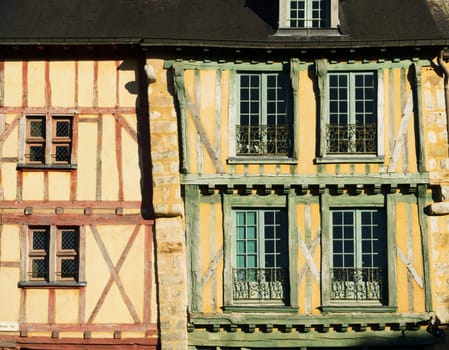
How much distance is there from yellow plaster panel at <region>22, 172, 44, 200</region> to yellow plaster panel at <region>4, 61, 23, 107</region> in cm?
142

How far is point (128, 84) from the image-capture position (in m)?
24.8

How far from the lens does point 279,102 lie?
24.9 metres

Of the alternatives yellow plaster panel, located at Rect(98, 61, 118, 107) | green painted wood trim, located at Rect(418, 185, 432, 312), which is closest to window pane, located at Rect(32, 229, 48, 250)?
yellow plaster panel, located at Rect(98, 61, 118, 107)

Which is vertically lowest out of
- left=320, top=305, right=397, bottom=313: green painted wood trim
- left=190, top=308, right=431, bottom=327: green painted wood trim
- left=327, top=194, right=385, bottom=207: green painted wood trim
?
left=190, top=308, right=431, bottom=327: green painted wood trim

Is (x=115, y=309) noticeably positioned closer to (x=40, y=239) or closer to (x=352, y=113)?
(x=40, y=239)

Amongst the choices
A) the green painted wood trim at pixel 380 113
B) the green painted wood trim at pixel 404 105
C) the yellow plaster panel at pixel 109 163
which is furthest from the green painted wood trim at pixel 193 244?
the green painted wood trim at pixel 404 105

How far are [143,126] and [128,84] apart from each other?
859mm

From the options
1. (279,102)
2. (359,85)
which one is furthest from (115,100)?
(359,85)

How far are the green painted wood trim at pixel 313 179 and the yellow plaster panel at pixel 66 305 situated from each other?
9.73ft

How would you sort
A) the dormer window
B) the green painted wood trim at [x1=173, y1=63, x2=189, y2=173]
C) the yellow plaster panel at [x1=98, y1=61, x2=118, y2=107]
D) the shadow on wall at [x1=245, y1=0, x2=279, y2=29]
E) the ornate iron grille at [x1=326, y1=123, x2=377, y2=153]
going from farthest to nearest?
the shadow on wall at [x1=245, y1=0, x2=279, y2=29], the dormer window, the yellow plaster panel at [x1=98, y1=61, x2=118, y2=107], the ornate iron grille at [x1=326, y1=123, x2=377, y2=153], the green painted wood trim at [x1=173, y1=63, x2=189, y2=173]

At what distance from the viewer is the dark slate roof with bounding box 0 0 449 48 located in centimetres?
2458

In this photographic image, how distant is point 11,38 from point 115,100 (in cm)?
227

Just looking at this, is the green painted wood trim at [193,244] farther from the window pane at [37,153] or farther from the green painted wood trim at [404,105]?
the green painted wood trim at [404,105]

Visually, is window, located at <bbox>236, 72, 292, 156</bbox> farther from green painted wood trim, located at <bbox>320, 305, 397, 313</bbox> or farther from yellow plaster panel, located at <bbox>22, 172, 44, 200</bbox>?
yellow plaster panel, located at <bbox>22, 172, 44, 200</bbox>
